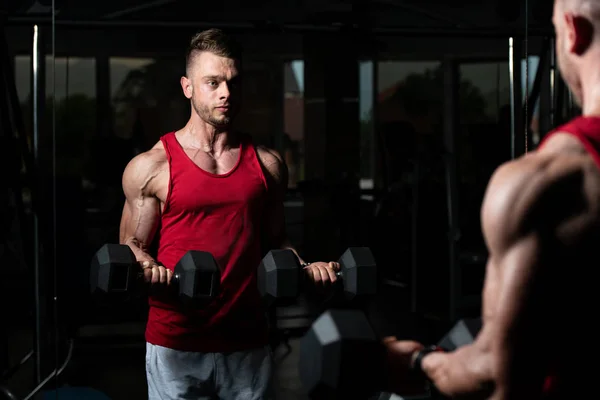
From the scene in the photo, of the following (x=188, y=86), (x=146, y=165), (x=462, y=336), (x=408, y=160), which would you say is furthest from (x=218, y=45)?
(x=462, y=336)

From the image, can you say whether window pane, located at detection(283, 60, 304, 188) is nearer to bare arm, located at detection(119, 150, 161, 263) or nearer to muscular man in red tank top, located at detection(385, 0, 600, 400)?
bare arm, located at detection(119, 150, 161, 263)

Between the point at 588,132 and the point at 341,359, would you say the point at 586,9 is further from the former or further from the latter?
the point at 341,359

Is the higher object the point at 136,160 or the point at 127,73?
the point at 127,73

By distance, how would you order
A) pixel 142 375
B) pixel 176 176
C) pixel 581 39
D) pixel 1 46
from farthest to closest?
1. pixel 142 375
2. pixel 1 46
3. pixel 176 176
4. pixel 581 39

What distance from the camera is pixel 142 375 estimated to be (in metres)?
2.89

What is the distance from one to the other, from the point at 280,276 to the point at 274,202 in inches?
16.9

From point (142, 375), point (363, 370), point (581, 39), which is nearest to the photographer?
point (581, 39)

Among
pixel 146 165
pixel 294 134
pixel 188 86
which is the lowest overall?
pixel 146 165

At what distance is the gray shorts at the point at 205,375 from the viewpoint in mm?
2267

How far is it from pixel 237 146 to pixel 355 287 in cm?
54

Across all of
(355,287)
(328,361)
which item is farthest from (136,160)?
(328,361)

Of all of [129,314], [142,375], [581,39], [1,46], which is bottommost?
[142,375]

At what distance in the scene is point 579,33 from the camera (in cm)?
123

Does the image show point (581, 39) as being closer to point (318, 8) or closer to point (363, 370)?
point (363, 370)
